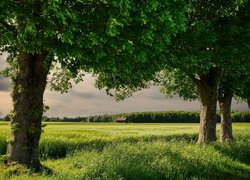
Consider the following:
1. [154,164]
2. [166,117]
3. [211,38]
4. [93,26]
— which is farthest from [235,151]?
[166,117]

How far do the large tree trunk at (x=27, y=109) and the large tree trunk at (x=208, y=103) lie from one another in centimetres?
1583

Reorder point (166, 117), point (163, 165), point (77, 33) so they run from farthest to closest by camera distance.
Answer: point (166, 117), point (163, 165), point (77, 33)

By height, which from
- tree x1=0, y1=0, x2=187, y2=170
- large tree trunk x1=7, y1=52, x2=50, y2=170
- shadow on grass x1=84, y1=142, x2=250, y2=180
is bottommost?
shadow on grass x1=84, y1=142, x2=250, y2=180

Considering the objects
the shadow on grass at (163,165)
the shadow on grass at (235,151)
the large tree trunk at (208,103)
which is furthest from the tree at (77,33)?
the large tree trunk at (208,103)

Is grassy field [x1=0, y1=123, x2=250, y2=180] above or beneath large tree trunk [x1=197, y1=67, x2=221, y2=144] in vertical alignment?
beneath

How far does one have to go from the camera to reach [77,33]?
1605 cm

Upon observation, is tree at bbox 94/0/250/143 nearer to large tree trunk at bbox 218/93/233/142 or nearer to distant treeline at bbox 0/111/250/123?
large tree trunk at bbox 218/93/233/142

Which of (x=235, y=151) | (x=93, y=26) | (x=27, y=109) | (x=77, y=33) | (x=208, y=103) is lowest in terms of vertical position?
(x=235, y=151)

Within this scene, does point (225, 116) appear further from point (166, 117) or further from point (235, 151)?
point (166, 117)

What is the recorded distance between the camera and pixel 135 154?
72.2 ft

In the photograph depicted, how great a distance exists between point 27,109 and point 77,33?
6260 mm

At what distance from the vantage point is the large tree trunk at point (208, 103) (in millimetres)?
33219

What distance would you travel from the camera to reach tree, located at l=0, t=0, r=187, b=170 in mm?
15318

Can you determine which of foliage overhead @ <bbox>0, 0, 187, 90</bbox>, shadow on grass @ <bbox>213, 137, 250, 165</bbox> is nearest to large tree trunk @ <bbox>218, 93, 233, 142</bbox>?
shadow on grass @ <bbox>213, 137, 250, 165</bbox>
